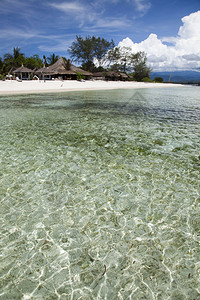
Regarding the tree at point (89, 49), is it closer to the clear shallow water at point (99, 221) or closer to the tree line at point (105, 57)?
the tree line at point (105, 57)

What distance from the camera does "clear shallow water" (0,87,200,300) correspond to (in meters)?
2.61

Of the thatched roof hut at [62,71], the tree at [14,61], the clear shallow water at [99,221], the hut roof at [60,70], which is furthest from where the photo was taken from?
the tree at [14,61]

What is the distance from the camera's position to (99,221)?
372cm

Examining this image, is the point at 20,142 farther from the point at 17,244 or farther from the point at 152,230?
the point at 152,230

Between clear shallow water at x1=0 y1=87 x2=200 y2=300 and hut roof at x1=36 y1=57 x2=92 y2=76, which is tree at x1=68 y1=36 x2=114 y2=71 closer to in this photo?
hut roof at x1=36 y1=57 x2=92 y2=76

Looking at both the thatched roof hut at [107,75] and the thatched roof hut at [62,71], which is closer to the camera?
the thatched roof hut at [62,71]

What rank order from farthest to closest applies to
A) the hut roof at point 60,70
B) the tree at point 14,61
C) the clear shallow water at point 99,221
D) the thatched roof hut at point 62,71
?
the tree at point 14,61
the thatched roof hut at point 62,71
the hut roof at point 60,70
the clear shallow water at point 99,221

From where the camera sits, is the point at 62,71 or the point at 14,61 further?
the point at 14,61

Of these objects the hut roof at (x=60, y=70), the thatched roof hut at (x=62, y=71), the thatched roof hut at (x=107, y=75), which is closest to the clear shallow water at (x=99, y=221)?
Result: the hut roof at (x=60, y=70)

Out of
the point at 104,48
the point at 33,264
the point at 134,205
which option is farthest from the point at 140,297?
the point at 104,48

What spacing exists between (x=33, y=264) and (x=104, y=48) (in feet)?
266

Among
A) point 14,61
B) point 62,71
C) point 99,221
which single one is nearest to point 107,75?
point 62,71

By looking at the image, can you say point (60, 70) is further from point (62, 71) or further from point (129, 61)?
point (129, 61)

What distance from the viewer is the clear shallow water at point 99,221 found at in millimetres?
2605
